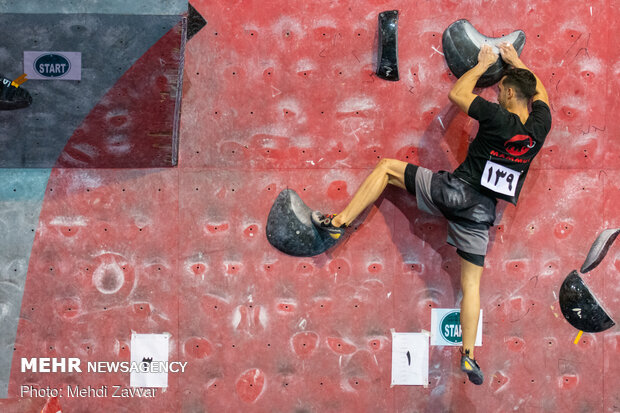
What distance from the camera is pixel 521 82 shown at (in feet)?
8.48

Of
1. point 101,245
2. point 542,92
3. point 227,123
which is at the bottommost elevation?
point 101,245

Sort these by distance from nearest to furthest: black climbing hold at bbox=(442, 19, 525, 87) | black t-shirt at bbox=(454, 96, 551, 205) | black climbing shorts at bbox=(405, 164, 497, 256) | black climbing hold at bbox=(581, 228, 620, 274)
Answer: black t-shirt at bbox=(454, 96, 551, 205)
black climbing shorts at bbox=(405, 164, 497, 256)
black climbing hold at bbox=(442, 19, 525, 87)
black climbing hold at bbox=(581, 228, 620, 274)

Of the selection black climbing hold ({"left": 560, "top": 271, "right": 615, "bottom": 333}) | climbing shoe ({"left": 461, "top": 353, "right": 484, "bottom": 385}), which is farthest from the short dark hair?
climbing shoe ({"left": 461, "top": 353, "right": 484, "bottom": 385})

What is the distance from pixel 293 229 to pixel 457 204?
89 cm

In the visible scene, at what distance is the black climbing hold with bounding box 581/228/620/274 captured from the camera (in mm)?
2916

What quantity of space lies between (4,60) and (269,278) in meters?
1.90

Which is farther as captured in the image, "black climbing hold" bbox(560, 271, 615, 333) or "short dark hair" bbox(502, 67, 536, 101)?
"black climbing hold" bbox(560, 271, 615, 333)

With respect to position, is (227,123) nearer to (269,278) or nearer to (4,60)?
(269,278)

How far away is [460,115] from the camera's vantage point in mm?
2893

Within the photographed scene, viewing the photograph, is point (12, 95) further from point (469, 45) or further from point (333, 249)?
point (469, 45)

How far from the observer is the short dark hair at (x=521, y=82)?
102 inches

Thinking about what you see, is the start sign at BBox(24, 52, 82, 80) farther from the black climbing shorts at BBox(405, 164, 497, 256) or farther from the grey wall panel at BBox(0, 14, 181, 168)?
the black climbing shorts at BBox(405, 164, 497, 256)

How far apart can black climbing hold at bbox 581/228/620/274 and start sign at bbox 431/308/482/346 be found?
701mm

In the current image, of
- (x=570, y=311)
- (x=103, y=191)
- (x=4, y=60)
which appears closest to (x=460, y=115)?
(x=570, y=311)
